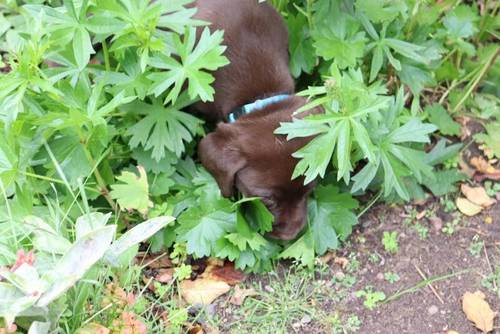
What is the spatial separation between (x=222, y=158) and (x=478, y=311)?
4.18 ft

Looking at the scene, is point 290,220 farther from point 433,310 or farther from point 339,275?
point 433,310

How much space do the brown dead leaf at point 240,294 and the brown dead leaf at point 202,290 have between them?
0.13 ft

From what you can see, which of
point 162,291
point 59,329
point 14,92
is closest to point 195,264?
point 162,291

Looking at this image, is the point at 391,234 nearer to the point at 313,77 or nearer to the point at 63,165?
the point at 313,77

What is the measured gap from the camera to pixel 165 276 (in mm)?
3422

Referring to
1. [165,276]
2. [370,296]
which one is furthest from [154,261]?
[370,296]

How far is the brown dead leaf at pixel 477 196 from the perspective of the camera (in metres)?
3.66

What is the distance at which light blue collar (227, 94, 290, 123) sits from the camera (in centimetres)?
345

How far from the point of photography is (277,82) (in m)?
3.60

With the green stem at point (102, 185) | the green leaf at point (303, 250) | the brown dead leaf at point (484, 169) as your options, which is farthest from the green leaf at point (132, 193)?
the brown dead leaf at point (484, 169)

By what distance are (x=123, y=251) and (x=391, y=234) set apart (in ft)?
4.45

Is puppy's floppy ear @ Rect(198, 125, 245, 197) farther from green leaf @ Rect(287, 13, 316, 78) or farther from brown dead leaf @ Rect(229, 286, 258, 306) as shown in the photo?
green leaf @ Rect(287, 13, 316, 78)

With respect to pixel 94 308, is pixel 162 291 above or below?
below

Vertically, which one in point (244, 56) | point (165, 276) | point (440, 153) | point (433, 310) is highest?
point (244, 56)
